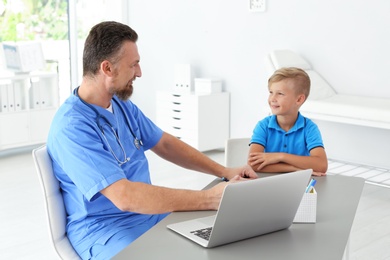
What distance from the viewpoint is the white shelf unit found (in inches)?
194

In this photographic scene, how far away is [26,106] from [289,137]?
345 cm

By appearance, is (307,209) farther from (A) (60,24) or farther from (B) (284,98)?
(A) (60,24)

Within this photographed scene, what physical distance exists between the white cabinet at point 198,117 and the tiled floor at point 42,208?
18cm

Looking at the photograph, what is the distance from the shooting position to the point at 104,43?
5.79 ft

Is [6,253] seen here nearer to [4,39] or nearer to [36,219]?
[36,219]

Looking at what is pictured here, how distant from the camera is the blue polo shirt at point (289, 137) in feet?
7.13

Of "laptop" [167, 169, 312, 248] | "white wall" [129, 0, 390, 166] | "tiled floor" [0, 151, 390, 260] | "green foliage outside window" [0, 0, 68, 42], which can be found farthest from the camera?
"green foliage outside window" [0, 0, 68, 42]

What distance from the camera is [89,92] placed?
1817 mm

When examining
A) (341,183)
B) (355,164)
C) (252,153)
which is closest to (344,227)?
(341,183)

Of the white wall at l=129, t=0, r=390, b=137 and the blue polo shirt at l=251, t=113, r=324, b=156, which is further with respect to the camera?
the white wall at l=129, t=0, r=390, b=137

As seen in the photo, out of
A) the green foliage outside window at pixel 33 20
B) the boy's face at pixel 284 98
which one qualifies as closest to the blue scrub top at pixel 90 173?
the boy's face at pixel 284 98

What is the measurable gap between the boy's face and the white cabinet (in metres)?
2.70

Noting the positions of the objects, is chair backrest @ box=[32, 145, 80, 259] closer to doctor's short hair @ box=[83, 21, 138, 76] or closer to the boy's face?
doctor's short hair @ box=[83, 21, 138, 76]

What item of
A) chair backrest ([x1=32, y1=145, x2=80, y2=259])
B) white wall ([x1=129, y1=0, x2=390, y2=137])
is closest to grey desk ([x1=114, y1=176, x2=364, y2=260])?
chair backrest ([x1=32, y1=145, x2=80, y2=259])
